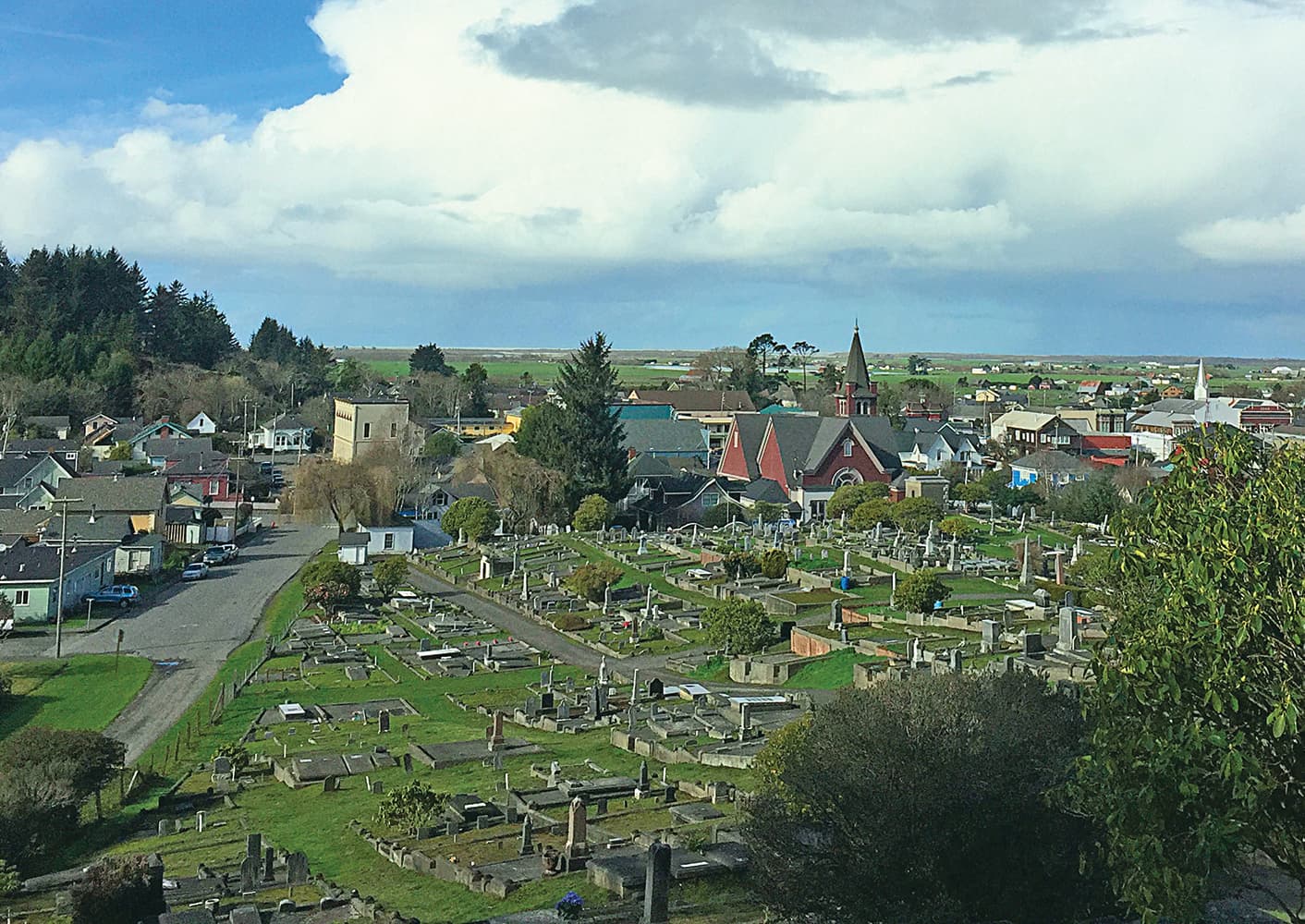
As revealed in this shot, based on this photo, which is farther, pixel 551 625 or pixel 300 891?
pixel 551 625

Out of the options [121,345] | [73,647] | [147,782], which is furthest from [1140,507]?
[121,345]

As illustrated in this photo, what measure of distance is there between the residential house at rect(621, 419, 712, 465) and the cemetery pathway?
34.2m

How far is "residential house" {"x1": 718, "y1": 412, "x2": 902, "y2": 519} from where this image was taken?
78875 mm

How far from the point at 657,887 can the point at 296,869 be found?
6990mm

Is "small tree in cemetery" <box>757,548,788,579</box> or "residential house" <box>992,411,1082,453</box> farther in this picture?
"residential house" <box>992,411,1082,453</box>

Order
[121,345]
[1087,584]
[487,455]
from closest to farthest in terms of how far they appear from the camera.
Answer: [1087,584] → [487,455] → [121,345]

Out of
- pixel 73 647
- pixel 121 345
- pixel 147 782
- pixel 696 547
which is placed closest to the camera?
pixel 147 782

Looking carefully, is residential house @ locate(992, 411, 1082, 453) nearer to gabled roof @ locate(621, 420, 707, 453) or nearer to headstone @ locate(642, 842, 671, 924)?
gabled roof @ locate(621, 420, 707, 453)

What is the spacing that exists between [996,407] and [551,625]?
10748 centimetres

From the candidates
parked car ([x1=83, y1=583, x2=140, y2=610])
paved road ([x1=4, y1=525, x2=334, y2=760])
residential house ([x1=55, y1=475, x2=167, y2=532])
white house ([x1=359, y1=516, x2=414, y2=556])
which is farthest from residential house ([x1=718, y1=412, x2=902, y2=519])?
parked car ([x1=83, y1=583, x2=140, y2=610])

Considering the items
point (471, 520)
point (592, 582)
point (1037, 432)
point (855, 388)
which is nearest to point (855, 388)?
point (855, 388)

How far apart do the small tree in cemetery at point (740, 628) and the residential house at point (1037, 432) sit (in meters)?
76.0

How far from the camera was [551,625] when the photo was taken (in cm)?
4656

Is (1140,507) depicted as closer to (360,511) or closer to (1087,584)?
(1087,584)
